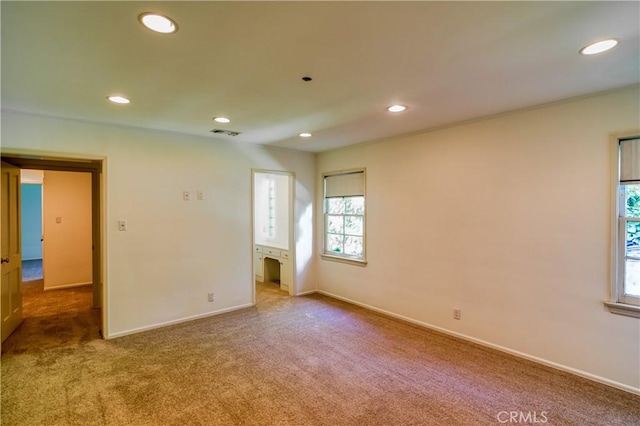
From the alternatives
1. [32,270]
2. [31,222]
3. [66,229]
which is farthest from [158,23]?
[31,222]

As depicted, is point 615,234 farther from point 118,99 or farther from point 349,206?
point 118,99

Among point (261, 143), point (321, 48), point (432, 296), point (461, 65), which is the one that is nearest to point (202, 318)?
point (261, 143)

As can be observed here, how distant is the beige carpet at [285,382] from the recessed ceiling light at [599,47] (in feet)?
8.09

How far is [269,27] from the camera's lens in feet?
5.64

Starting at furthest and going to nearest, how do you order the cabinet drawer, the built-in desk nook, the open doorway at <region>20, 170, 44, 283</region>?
the open doorway at <region>20, 170, 44, 283</region>, the cabinet drawer, the built-in desk nook

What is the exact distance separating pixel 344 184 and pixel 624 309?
3.50m

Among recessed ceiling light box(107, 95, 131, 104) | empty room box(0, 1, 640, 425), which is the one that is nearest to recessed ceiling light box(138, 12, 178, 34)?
empty room box(0, 1, 640, 425)

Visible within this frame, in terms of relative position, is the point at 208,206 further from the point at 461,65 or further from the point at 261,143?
the point at 461,65

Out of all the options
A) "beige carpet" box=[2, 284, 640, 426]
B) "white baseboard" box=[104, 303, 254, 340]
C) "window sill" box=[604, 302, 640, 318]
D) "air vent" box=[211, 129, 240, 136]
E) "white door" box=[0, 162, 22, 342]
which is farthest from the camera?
"air vent" box=[211, 129, 240, 136]

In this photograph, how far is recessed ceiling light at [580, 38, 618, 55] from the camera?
1.89 metres

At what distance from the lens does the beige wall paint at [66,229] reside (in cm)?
589

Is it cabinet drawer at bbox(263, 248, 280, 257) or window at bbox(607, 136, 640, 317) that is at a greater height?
window at bbox(607, 136, 640, 317)

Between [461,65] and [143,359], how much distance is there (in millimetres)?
3757

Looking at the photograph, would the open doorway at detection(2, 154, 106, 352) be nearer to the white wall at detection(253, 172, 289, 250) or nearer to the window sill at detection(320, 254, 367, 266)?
the white wall at detection(253, 172, 289, 250)
